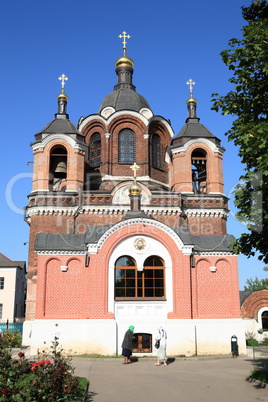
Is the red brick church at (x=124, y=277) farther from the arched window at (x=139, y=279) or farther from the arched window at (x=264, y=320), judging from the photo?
the arched window at (x=264, y=320)

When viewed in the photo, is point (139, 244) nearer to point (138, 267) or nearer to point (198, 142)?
point (138, 267)

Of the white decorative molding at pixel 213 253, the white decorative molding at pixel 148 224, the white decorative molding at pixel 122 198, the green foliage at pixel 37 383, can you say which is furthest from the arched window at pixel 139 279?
the green foliage at pixel 37 383

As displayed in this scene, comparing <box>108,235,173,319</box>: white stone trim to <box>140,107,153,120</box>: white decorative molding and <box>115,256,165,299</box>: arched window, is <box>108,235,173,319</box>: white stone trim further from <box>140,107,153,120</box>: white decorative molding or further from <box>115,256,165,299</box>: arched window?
<box>140,107,153,120</box>: white decorative molding

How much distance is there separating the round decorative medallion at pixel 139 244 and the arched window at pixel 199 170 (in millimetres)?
9524

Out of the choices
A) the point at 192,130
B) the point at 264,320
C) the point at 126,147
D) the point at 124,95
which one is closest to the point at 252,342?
the point at 264,320

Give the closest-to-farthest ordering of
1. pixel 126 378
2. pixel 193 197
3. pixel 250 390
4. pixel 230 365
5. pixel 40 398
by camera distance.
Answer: pixel 40 398
pixel 250 390
pixel 126 378
pixel 230 365
pixel 193 197

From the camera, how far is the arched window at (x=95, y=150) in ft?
97.7

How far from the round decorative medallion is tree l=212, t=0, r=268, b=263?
8044mm

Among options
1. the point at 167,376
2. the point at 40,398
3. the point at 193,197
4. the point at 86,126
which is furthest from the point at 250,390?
the point at 86,126

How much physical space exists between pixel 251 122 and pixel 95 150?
1937 centimetres

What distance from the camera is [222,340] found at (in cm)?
1936

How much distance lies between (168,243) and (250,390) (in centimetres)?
917

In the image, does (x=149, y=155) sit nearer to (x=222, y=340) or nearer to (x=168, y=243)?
(x=168, y=243)

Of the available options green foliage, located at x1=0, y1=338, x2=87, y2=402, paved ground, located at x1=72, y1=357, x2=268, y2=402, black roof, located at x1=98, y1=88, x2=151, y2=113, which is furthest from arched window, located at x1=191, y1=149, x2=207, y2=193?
green foliage, located at x1=0, y1=338, x2=87, y2=402
